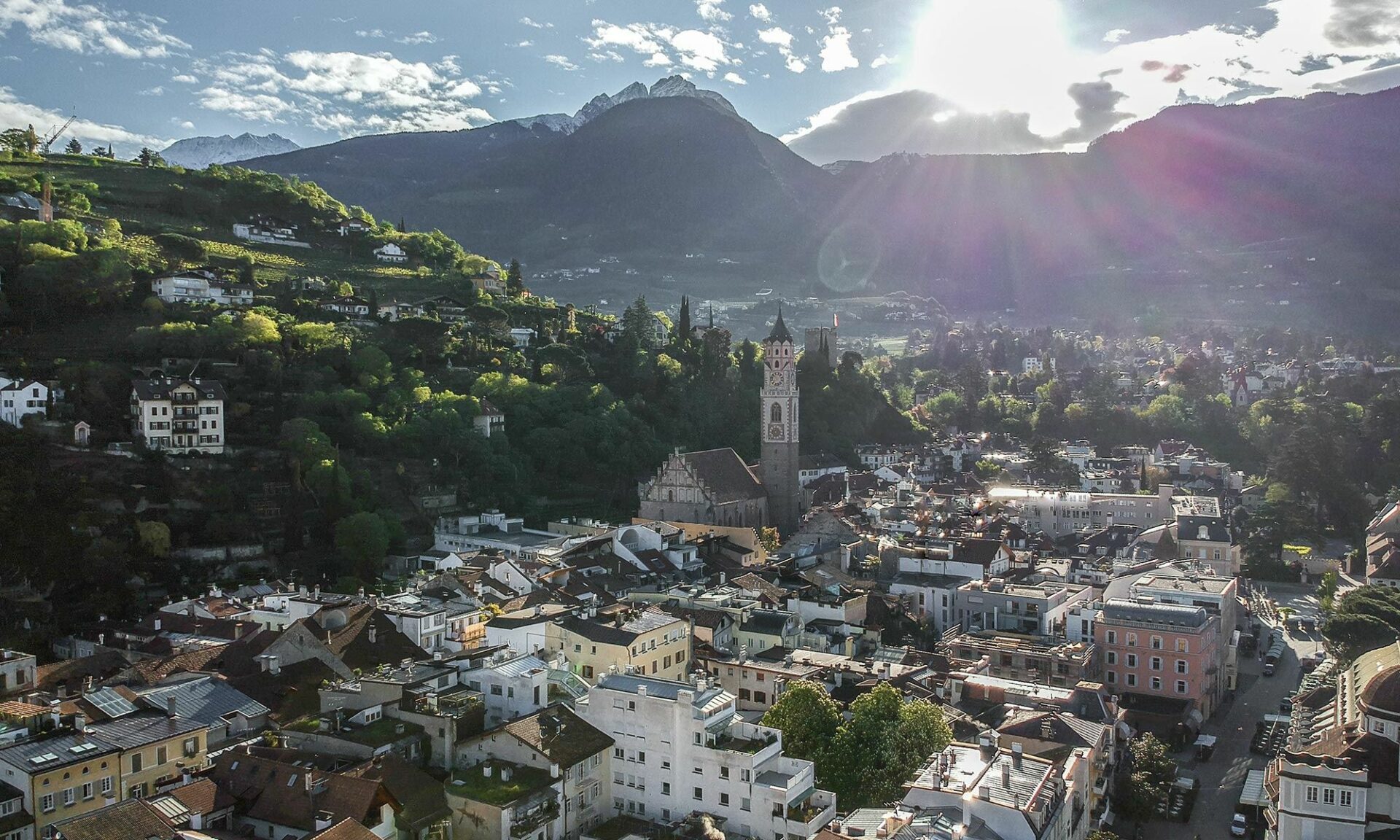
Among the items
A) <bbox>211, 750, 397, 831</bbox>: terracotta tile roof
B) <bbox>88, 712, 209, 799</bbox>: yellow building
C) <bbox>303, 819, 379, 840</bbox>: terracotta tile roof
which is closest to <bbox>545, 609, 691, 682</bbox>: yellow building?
<bbox>211, 750, 397, 831</bbox>: terracotta tile roof

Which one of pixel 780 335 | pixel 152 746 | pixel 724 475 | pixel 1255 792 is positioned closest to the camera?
pixel 152 746

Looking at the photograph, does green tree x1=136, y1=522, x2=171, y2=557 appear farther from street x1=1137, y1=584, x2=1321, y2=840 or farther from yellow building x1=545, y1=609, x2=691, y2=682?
street x1=1137, y1=584, x2=1321, y2=840

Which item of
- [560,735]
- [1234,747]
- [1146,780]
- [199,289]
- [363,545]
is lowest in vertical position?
[1234,747]

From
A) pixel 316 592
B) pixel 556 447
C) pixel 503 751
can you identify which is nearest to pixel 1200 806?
pixel 503 751

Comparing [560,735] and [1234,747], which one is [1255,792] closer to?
[1234,747]

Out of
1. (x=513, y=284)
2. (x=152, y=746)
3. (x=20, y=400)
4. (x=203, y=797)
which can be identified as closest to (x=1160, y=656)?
(x=203, y=797)

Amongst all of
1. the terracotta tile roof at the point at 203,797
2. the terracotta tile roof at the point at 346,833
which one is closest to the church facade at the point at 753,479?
the terracotta tile roof at the point at 203,797

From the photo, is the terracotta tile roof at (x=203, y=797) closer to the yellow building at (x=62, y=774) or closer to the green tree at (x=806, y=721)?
Result: the yellow building at (x=62, y=774)
